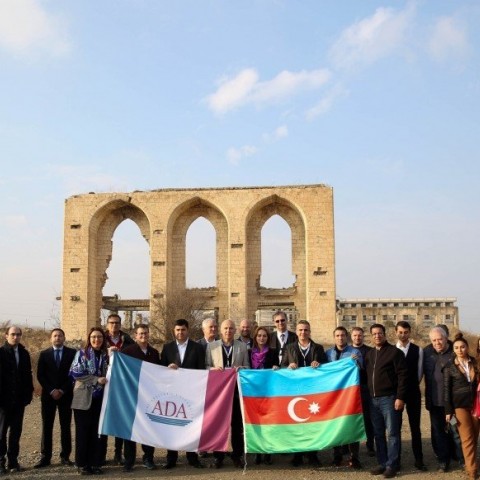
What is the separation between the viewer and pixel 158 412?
7516mm

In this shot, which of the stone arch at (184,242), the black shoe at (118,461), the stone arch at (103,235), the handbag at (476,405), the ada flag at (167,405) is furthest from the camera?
the stone arch at (103,235)

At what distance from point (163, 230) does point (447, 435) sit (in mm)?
23551

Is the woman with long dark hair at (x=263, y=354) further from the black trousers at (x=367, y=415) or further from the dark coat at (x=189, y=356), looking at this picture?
the black trousers at (x=367, y=415)

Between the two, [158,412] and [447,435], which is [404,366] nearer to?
[447,435]

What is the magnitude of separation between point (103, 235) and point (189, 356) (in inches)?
970

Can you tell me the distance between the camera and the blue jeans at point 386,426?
703 centimetres

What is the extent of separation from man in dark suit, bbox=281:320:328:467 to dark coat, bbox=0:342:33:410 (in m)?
3.43

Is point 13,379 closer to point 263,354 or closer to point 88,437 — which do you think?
point 88,437

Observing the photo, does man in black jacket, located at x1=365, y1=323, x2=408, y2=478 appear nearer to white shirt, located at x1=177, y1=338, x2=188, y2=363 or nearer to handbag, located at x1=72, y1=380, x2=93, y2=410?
white shirt, located at x1=177, y1=338, x2=188, y2=363

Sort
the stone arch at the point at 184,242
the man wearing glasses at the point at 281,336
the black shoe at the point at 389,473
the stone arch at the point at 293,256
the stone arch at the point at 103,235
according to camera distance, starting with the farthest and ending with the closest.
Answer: the stone arch at the point at 103,235 < the stone arch at the point at 184,242 < the stone arch at the point at 293,256 < the man wearing glasses at the point at 281,336 < the black shoe at the point at 389,473

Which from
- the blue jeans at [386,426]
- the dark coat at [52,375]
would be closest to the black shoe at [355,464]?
the blue jeans at [386,426]

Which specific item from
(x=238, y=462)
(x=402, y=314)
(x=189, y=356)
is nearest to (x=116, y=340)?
(x=189, y=356)

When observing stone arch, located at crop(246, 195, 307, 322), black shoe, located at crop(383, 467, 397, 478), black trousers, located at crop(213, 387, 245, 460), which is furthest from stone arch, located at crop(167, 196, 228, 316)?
black shoe, located at crop(383, 467, 397, 478)

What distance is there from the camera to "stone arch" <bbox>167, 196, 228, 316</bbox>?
30.0 meters
